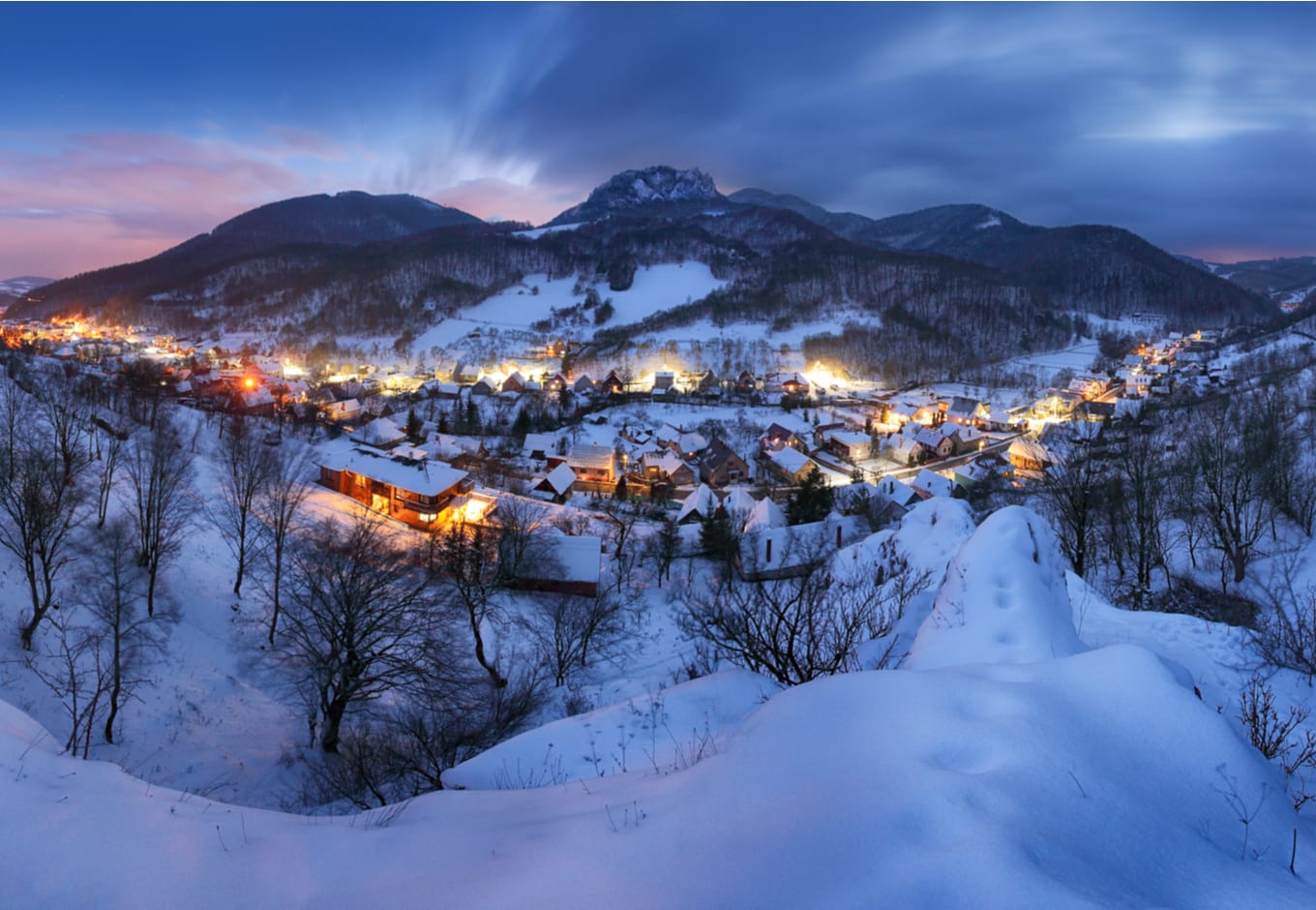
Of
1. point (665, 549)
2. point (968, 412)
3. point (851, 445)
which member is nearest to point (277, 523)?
point (665, 549)

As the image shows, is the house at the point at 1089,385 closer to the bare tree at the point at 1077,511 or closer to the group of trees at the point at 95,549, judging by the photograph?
the bare tree at the point at 1077,511

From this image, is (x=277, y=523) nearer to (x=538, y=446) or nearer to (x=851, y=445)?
(x=538, y=446)

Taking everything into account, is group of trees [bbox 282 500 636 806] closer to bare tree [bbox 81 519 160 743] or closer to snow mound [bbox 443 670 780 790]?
snow mound [bbox 443 670 780 790]

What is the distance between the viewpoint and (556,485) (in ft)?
117

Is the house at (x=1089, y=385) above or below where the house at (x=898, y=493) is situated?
above

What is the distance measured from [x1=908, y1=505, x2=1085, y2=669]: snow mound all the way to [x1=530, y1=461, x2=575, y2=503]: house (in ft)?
96.2

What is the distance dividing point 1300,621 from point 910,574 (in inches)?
252

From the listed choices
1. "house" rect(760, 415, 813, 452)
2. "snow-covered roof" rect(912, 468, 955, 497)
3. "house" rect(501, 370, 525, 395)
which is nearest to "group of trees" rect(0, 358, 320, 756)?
"snow-covered roof" rect(912, 468, 955, 497)

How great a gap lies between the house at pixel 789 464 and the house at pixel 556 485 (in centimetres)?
1492

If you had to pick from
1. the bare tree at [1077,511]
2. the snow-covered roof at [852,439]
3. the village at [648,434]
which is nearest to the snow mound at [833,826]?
the bare tree at [1077,511]

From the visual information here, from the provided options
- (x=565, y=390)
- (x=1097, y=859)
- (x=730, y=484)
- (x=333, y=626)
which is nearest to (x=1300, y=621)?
(x=1097, y=859)

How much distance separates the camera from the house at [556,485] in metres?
35.7

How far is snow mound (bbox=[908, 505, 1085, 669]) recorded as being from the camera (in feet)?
18.9

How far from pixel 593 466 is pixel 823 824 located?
38.4 metres
